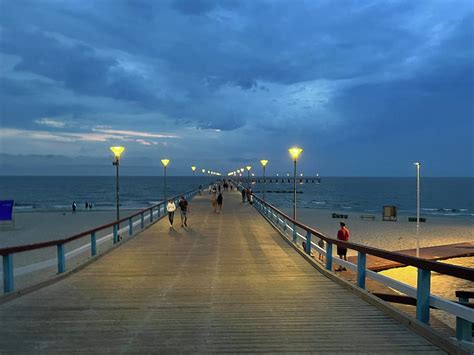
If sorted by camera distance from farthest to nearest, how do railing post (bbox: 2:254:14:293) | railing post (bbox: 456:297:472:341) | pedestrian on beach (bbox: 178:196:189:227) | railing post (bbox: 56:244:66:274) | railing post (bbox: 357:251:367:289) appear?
1. pedestrian on beach (bbox: 178:196:189:227)
2. railing post (bbox: 56:244:66:274)
3. railing post (bbox: 357:251:367:289)
4. railing post (bbox: 2:254:14:293)
5. railing post (bbox: 456:297:472:341)

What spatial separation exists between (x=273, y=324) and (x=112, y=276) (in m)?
4.48

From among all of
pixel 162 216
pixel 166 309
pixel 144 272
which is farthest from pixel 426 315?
pixel 162 216

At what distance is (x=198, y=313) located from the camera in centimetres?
606

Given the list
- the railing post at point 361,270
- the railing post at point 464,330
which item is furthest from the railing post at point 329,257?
the railing post at point 464,330

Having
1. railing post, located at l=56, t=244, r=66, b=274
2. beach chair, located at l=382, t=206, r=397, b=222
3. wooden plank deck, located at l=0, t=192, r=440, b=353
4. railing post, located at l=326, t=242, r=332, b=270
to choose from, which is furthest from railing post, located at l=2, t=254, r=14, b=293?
beach chair, located at l=382, t=206, r=397, b=222

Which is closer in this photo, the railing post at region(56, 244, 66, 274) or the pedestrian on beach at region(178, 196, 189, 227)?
the railing post at region(56, 244, 66, 274)

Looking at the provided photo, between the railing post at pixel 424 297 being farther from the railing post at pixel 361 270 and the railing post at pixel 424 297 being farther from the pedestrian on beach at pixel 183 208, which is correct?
the pedestrian on beach at pixel 183 208

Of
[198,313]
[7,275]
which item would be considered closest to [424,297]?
[198,313]

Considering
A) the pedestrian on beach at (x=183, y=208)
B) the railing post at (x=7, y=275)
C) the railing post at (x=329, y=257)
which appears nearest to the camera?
the railing post at (x=7, y=275)

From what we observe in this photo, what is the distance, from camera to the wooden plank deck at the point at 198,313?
4.82 m

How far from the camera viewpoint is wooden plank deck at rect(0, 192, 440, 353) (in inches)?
190

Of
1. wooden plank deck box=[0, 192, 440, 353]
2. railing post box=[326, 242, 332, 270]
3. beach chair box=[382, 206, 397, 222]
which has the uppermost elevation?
railing post box=[326, 242, 332, 270]

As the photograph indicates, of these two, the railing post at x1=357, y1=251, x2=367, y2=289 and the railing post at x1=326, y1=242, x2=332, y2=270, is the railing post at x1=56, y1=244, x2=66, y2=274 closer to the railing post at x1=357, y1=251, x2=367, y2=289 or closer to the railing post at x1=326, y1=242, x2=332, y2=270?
the railing post at x1=326, y1=242, x2=332, y2=270

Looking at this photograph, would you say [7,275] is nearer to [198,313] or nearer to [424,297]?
[198,313]
